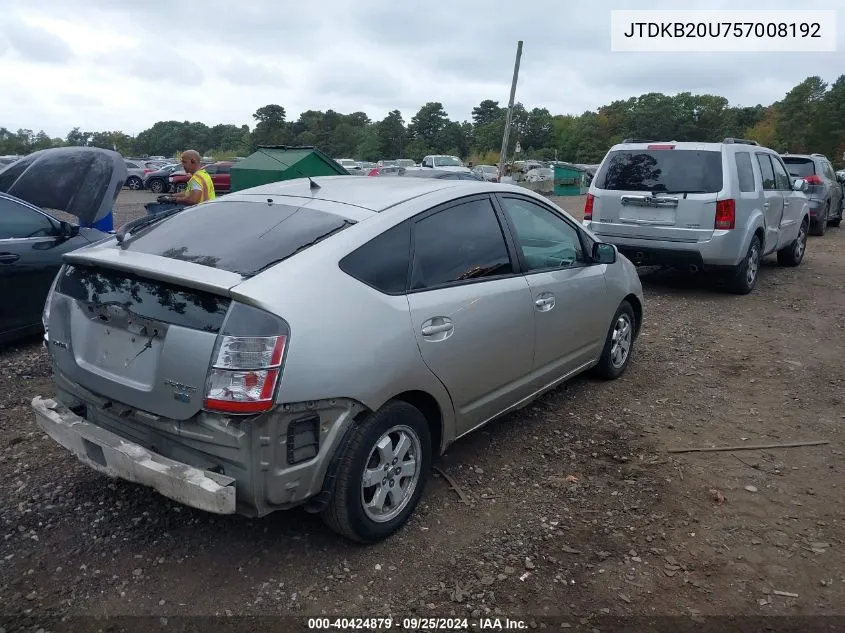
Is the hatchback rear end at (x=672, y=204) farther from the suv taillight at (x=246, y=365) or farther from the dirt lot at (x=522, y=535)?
the suv taillight at (x=246, y=365)

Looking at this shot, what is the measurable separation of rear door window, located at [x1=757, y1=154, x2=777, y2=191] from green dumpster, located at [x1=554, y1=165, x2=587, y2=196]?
2353cm

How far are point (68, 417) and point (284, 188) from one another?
168cm

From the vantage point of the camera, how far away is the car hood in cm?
682

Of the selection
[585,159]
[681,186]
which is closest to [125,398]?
[681,186]

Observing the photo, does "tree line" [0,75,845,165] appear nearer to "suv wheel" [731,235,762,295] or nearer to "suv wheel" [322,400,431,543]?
"suv wheel" [731,235,762,295]

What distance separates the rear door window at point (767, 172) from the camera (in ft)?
28.5

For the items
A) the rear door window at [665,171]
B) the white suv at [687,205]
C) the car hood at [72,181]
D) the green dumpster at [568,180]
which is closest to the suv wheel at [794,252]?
the white suv at [687,205]

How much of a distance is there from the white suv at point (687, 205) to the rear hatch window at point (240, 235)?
5.75 m

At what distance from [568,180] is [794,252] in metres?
22.4

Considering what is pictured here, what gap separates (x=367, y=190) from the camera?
3.68m

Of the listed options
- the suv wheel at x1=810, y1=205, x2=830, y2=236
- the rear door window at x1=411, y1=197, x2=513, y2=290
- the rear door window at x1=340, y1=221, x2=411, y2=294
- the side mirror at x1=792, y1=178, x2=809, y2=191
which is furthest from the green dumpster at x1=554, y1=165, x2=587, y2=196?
the rear door window at x1=340, y1=221, x2=411, y2=294

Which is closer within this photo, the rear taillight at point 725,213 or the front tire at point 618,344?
the front tire at point 618,344

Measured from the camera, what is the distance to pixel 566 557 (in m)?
3.05

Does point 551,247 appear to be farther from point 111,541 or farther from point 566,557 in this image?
point 111,541
